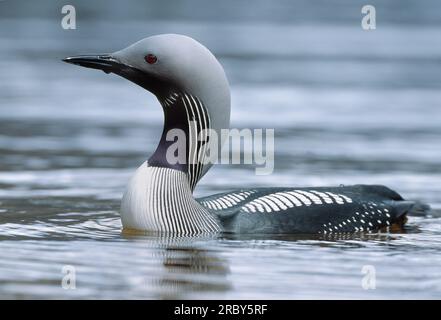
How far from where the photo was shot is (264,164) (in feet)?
33.4

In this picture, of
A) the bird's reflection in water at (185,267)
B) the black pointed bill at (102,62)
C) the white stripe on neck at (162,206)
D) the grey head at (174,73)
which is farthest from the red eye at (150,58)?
the bird's reflection in water at (185,267)

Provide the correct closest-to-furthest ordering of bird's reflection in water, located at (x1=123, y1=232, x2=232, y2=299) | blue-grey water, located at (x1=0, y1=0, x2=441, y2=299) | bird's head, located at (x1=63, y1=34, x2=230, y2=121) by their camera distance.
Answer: bird's reflection in water, located at (x1=123, y1=232, x2=232, y2=299) < blue-grey water, located at (x1=0, y1=0, x2=441, y2=299) < bird's head, located at (x1=63, y1=34, x2=230, y2=121)

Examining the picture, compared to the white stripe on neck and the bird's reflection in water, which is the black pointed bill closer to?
the white stripe on neck

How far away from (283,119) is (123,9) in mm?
10299

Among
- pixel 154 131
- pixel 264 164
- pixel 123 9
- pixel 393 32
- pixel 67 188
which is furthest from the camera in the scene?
pixel 123 9

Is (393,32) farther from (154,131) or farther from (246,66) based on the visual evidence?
(154,131)

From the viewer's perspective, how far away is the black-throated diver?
7.37 meters

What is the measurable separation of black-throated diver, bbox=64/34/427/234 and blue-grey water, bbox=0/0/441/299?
0.13m

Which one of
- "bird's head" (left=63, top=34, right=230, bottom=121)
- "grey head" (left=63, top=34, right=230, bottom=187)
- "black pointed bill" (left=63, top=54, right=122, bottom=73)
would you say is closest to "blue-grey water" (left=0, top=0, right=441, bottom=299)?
"grey head" (left=63, top=34, right=230, bottom=187)

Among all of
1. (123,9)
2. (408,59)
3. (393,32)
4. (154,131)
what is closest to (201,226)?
(154,131)

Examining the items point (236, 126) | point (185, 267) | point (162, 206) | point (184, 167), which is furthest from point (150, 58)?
point (236, 126)

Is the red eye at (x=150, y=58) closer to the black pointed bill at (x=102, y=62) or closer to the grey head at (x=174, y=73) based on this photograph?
the grey head at (x=174, y=73)

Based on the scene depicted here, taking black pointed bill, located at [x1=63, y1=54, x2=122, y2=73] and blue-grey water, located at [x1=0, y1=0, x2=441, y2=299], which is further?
black pointed bill, located at [x1=63, y1=54, x2=122, y2=73]

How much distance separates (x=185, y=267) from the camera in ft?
22.6
